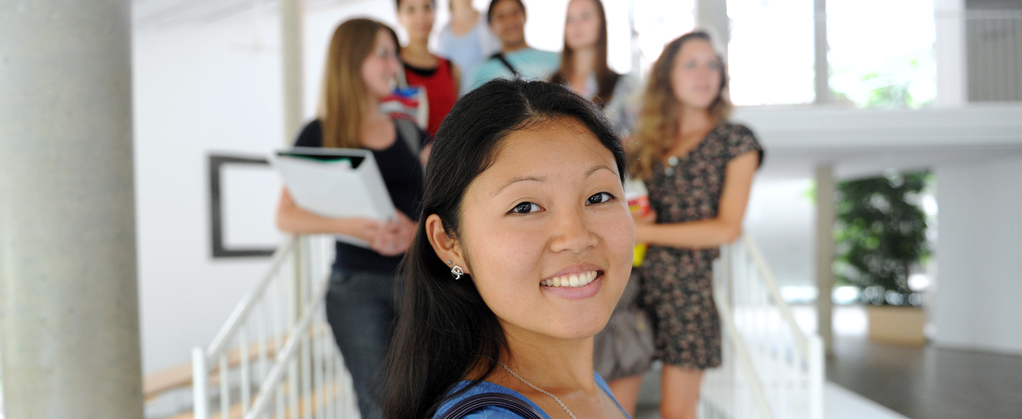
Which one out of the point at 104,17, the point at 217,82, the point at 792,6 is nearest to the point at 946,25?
the point at 792,6

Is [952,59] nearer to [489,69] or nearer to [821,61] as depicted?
[821,61]

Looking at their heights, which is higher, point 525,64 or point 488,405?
point 525,64

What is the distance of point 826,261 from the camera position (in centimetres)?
848

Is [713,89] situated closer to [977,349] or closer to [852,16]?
[852,16]

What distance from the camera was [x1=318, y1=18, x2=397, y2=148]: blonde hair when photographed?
217cm

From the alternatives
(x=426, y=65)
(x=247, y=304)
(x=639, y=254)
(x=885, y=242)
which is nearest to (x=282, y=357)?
(x=247, y=304)

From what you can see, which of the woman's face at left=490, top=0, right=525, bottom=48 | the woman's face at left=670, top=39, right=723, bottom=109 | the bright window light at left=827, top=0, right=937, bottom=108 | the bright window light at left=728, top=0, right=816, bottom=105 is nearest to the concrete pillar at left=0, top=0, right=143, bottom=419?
the woman's face at left=490, top=0, right=525, bottom=48

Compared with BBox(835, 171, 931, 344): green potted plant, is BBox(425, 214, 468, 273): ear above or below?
above

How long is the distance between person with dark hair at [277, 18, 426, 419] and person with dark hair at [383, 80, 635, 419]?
1097 millimetres

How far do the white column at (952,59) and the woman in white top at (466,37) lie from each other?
8123 mm

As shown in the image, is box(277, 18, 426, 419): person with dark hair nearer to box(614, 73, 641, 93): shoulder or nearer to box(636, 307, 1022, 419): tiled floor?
box(614, 73, 641, 93): shoulder

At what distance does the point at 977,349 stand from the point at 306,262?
360 inches

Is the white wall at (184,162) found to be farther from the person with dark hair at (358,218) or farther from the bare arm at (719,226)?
the bare arm at (719,226)

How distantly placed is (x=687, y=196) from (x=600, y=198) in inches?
53.9
